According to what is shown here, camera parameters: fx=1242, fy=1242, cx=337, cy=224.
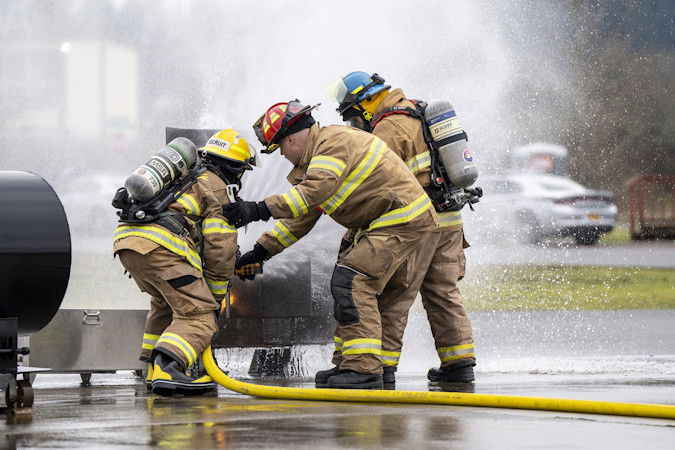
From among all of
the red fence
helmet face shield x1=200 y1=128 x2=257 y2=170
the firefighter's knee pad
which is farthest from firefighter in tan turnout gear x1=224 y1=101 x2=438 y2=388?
the red fence

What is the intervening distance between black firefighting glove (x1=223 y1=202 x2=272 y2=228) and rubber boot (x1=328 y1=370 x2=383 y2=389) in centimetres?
79

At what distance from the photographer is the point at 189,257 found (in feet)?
18.4

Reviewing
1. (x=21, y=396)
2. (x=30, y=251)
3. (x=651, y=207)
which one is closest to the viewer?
(x=21, y=396)

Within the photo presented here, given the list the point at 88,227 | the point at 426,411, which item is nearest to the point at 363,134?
the point at 426,411

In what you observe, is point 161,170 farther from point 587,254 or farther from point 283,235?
point 587,254

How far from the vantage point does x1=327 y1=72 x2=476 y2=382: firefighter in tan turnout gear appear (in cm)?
605

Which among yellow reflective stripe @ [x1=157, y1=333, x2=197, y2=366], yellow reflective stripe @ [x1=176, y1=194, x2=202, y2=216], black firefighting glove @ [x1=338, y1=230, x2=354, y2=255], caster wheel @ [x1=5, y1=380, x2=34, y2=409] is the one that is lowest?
caster wheel @ [x1=5, y1=380, x2=34, y2=409]

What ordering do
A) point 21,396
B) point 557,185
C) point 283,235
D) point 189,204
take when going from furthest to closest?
point 557,185 → point 283,235 → point 189,204 → point 21,396

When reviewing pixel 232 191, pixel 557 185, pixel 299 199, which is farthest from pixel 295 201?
pixel 557 185

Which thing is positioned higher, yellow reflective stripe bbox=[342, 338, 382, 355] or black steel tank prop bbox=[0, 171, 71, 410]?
black steel tank prop bbox=[0, 171, 71, 410]

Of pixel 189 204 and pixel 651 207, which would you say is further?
pixel 651 207

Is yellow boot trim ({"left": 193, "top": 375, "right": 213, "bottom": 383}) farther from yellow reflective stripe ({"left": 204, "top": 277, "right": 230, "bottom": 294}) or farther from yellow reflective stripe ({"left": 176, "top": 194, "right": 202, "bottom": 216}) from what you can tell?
yellow reflective stripe ({"left": 176, "top": 194, "right": 202, "bottom": 216})

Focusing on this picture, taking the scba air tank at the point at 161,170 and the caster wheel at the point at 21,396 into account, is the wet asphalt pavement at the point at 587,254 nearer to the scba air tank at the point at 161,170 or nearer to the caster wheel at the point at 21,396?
the scba air tank at the point at 161,170

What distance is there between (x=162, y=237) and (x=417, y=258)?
127cm
